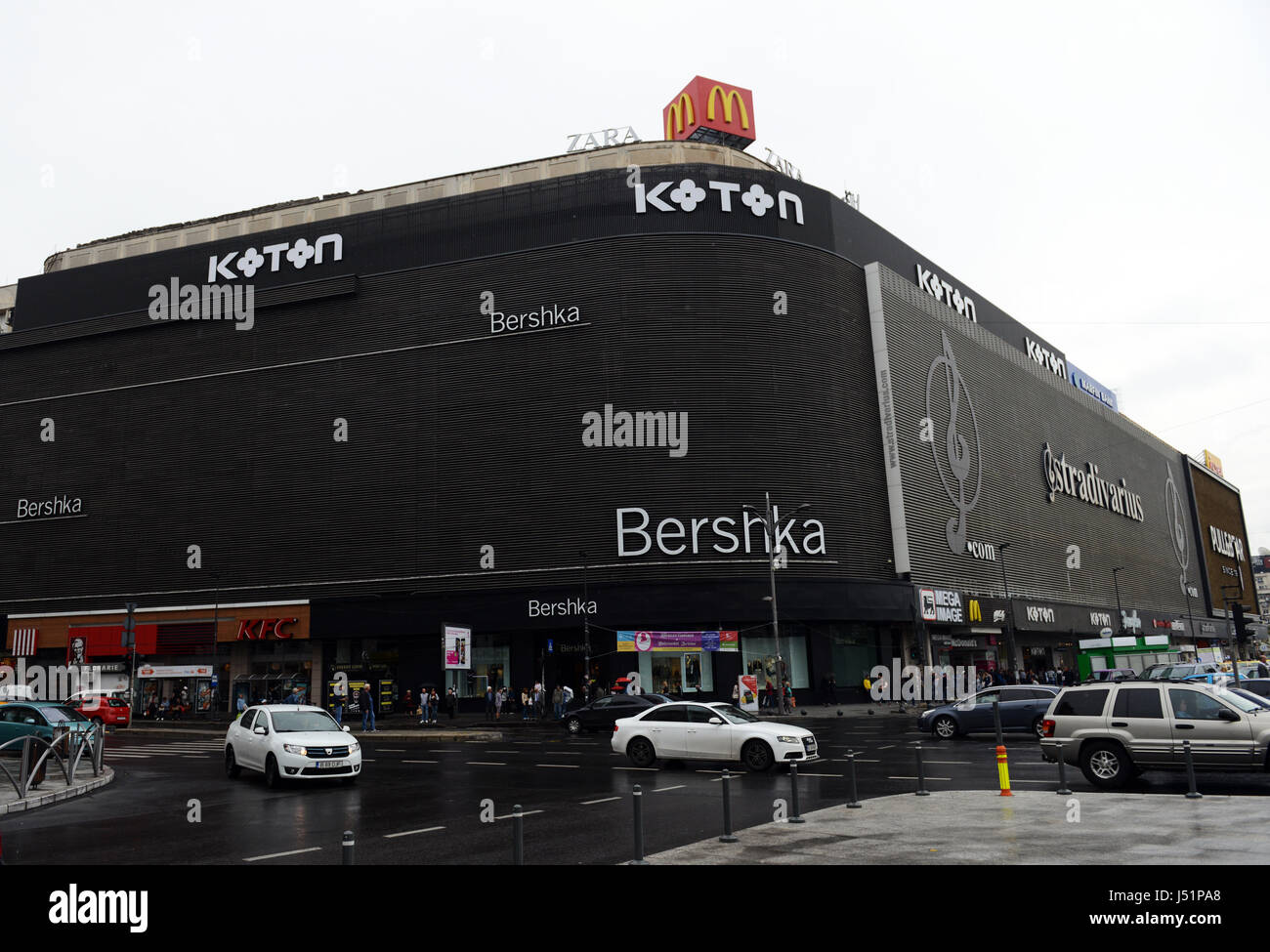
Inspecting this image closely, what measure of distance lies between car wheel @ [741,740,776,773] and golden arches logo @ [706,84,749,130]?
5249 centimetres

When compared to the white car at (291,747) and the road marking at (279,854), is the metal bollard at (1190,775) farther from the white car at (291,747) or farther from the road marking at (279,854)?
the white car at (291,747)

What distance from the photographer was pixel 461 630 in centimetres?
4400

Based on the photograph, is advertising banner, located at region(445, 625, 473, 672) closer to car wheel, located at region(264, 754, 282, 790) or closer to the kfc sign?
the kfc sign

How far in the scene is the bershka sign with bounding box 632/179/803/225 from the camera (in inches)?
2226

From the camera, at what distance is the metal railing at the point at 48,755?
17391 mm

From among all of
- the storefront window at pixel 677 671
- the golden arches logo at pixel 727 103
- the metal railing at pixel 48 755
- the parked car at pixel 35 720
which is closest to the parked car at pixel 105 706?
the parked car at pixel 35 720

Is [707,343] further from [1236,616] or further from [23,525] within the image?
[23,525]

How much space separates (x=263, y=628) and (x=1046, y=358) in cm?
7524

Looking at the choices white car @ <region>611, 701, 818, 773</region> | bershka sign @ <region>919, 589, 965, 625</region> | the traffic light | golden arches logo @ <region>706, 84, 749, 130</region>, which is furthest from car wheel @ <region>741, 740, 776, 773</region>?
golden arches logo @ <region>706, 84, 749, 130</region>

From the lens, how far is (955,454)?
6731 centimetres

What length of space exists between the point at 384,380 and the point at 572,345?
12529mm

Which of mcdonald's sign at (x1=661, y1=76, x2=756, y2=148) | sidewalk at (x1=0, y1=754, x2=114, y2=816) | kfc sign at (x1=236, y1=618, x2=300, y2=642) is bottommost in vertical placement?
sidewalk at (x1=0, y1=754, x2=114, y2=816)

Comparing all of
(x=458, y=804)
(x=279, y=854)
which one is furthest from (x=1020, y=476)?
(x=279, y=854)

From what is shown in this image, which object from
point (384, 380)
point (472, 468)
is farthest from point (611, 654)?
point (384, 380)
